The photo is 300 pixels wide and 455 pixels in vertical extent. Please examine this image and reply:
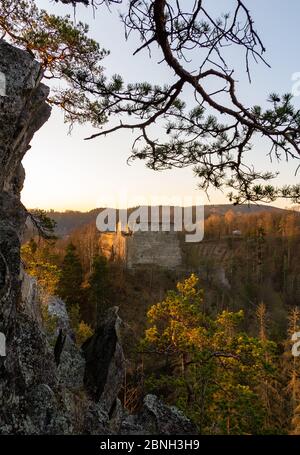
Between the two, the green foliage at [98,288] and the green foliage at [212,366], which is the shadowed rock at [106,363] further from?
the green foliage at [98,288]

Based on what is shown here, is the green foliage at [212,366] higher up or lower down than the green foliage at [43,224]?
lower down

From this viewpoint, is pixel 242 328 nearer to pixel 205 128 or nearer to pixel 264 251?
pixel 264 251

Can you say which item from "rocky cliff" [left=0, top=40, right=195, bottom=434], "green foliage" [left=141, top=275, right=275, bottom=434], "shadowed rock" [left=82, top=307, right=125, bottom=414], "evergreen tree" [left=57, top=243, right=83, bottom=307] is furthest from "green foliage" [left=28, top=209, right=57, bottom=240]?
"evergreen tree" [left=57, top=243, right=83, bottom=307]

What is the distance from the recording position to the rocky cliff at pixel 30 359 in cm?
434

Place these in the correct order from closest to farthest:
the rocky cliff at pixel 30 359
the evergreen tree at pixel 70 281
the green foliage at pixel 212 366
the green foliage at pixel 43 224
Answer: the rocky cliff at pixel 30 359
the green foliage at pixel 212 366
the green foliage at pixel 43 224
the evergreen tree at pixel 70 281

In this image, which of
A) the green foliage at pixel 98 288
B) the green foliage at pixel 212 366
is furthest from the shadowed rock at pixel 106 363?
the green foliage at pixel 98 288

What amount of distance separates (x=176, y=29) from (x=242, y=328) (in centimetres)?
4273

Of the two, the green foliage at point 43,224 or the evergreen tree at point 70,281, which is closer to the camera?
the green foliage at point 43,224

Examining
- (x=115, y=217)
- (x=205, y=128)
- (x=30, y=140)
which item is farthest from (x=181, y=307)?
(x=115, y=217)

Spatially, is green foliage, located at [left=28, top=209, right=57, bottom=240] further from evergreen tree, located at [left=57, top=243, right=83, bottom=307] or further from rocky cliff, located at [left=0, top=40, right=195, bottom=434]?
evergreen tree, located at [left=57, top=243, right=83, bottom=307]

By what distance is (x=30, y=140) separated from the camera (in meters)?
7.40

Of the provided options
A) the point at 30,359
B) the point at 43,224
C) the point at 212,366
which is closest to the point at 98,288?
the point at 43,224

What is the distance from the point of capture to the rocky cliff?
434 cm

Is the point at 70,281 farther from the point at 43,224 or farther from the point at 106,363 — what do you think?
the point at 106,363
